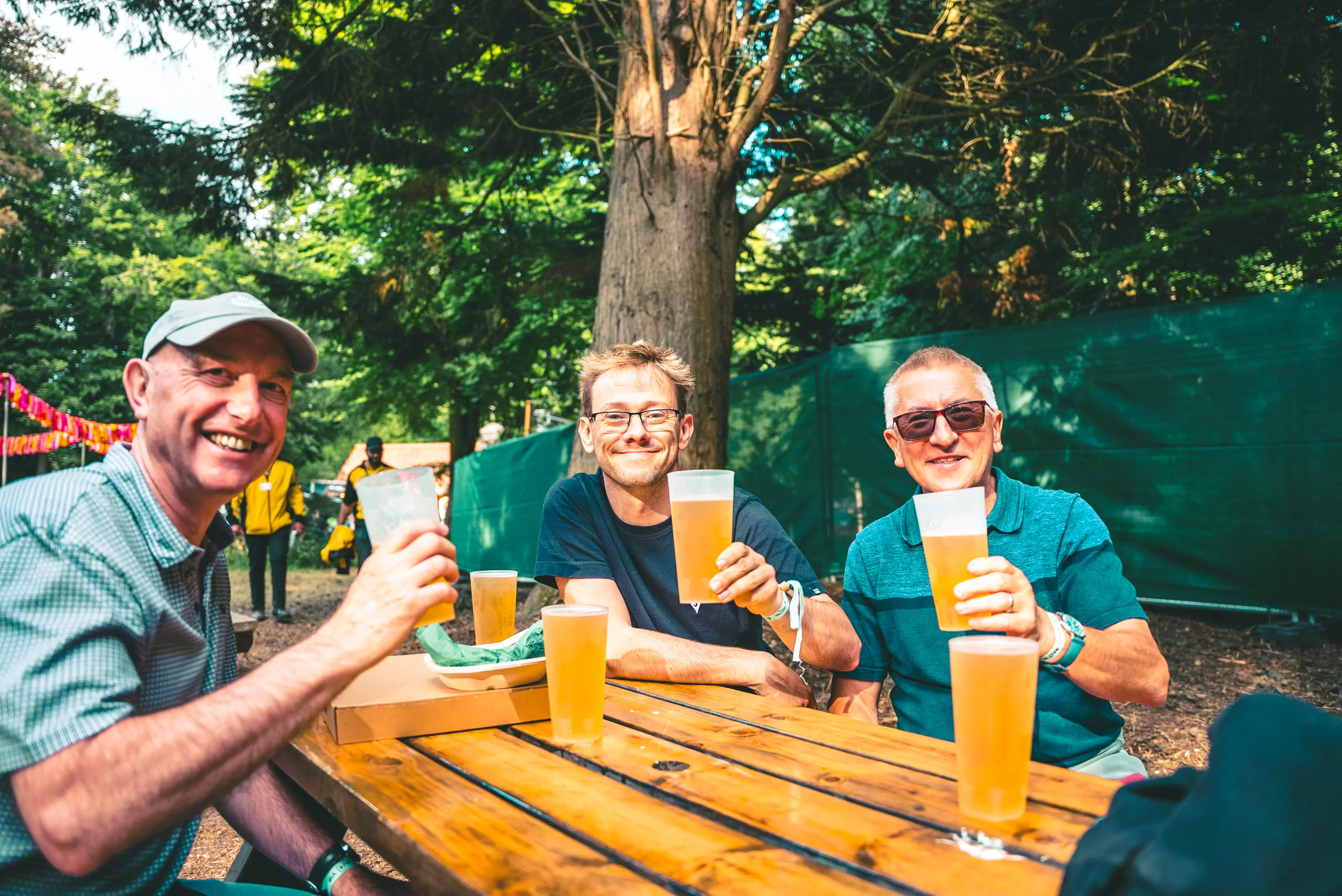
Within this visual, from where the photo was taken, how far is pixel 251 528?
31.2 feet

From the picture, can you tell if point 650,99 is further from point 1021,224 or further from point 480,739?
point 1021,224

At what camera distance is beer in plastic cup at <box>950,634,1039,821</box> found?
120cm

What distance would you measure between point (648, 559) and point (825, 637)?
27.1 inches

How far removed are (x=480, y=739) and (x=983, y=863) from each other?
3.23 feet

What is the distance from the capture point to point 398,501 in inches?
61.7

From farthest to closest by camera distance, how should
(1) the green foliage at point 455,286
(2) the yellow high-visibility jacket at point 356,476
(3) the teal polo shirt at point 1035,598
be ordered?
(1) the green foliage at point 455,286, (2) the yellow high-visibility jacket at point 356,476, (3) the teal polo shirt at point 1035,598

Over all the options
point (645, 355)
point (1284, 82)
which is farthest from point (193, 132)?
point (1284, 82)

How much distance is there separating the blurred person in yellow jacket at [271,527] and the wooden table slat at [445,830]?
28.0ft

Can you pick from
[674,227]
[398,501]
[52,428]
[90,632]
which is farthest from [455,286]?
[90,632]

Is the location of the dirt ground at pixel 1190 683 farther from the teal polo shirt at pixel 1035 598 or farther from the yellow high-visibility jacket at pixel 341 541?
the yellow high-visibility jacket at pixel 341 541

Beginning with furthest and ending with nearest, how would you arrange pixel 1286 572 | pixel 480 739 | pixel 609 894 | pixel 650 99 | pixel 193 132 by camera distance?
pixel 193 132, pixel 1286 572, pixel 650 99, pixel 480 739, pixel 609 894

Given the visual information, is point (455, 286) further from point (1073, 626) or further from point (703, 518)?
point (1073, 626)

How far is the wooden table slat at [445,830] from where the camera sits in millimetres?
1069

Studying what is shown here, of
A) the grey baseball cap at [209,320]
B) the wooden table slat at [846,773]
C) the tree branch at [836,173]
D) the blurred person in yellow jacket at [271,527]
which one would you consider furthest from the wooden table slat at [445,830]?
the blurred person in yellow jacket at [271,527]
